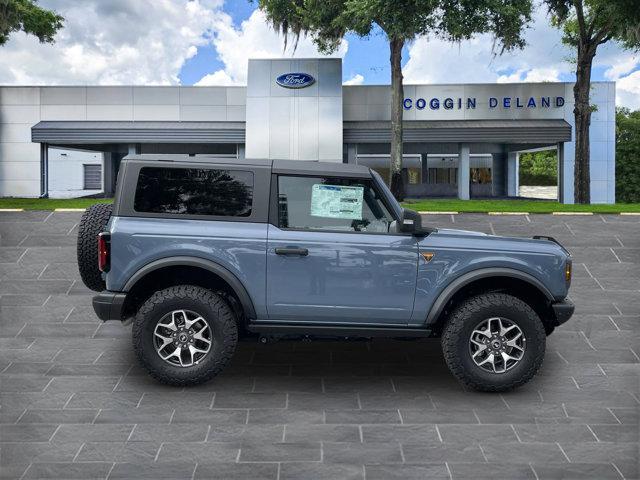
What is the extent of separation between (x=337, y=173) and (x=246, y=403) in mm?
2162

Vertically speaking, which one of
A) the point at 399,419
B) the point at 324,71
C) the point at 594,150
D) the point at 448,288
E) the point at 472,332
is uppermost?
the point at 324,71

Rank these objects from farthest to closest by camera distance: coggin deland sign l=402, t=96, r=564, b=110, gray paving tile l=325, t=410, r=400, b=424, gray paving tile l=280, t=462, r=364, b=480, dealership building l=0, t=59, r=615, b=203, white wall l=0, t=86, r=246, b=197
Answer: white wall l=0, t=86, r=246, b=197
coggin deland sign l=402, t=96, r=564, b=110
dealership building l=0, t=59, r=615, b=203
gray paving tile l=325, t=410, r=400, b=424
gray paving tile l=280, t=462, r=364, b=480

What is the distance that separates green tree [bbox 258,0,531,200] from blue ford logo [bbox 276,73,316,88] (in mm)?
2828

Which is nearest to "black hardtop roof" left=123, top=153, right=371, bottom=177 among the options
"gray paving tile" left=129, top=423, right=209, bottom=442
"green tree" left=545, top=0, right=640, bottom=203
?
"gray paving tile" left=129, top=423, right=209, bottom=442

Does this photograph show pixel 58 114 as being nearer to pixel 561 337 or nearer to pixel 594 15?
pixel 594 15

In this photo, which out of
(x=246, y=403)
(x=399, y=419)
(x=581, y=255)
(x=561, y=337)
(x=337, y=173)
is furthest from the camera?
(x=581, y=255)

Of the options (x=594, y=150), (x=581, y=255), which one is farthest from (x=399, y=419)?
(x=594, y=150)

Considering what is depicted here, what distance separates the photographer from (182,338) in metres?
6.32

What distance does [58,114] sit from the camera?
34.4 metres

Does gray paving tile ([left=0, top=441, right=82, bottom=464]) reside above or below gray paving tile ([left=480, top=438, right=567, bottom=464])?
below

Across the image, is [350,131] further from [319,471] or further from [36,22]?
Answer: [319,471]

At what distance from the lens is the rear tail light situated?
6.27 meters

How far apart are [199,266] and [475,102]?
97.2 ft

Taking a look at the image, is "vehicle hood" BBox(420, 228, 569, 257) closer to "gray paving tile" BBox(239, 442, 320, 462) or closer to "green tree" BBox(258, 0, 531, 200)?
"gray paving tile" BBox(239, 442, 320, 462)
